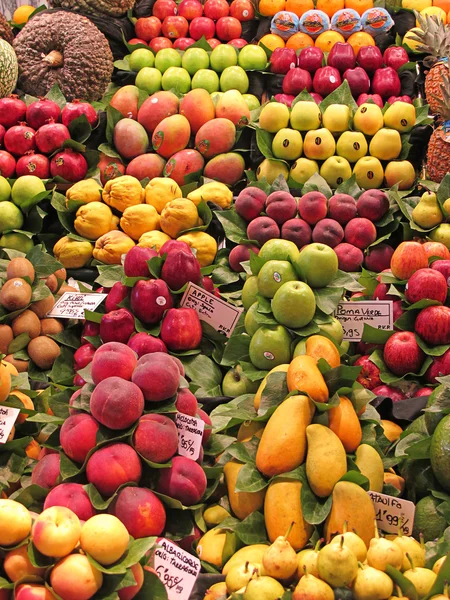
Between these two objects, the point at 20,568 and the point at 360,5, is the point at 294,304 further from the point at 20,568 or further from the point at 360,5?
the point at 360,5

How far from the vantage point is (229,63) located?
153 inches

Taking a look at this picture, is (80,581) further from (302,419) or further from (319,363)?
(319,363)

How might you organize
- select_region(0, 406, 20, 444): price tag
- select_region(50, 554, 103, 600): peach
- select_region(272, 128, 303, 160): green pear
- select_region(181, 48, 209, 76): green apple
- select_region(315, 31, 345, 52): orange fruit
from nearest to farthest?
1. select_region(50, 554, 103, 600): peach
2. select_region(0, 406, 20, 444): price tag
3. select_region(272, 128, 303, 160): green pear
4. select_region(181, 48, 209, 76): green apple
5. select_region(315, 31, 345, 52): orange fruit

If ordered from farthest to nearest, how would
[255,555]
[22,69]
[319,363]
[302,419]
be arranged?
[22,69], [319,363], [302,419], [255,555]

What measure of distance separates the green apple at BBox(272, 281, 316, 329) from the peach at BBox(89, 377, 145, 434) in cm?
60

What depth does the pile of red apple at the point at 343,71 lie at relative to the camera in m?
3.66

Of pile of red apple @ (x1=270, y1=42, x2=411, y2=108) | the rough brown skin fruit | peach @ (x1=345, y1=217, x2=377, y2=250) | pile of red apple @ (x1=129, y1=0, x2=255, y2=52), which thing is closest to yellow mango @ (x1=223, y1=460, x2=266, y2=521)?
peach @ (x1=345, y1=217, x2=377, y2=250)

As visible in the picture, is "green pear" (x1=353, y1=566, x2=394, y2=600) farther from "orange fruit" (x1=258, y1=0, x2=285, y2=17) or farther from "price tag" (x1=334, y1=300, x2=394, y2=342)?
"orange fruit" (x1=258, y1=0, x2=285, y2=17)

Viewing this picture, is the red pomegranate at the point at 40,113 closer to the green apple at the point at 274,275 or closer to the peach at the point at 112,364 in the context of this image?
the green apple at the point at 274,275

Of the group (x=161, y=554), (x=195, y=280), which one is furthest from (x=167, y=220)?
(x=161, y=554)

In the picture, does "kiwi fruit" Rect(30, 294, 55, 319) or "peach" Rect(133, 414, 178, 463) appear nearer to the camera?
"peach" Rect(133, 414, 178, 463)

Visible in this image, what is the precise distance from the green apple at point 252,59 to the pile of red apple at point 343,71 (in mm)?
58

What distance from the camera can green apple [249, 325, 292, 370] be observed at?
2125 mm

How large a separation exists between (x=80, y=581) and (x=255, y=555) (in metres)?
0.45
